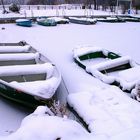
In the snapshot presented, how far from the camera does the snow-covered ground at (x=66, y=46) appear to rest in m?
5.70

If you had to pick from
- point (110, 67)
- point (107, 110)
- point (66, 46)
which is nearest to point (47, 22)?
point (66, 46)

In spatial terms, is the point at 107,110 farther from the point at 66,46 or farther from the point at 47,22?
the point at 47,22

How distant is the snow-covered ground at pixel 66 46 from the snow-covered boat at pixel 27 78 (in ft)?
1.52

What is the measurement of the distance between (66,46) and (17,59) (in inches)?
167

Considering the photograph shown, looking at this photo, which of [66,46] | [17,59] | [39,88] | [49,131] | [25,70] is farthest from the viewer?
[66,46]

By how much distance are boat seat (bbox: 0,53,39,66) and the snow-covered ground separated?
38.9 inches

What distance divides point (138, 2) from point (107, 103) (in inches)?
938

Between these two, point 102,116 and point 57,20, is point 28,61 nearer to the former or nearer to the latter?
point 102,116

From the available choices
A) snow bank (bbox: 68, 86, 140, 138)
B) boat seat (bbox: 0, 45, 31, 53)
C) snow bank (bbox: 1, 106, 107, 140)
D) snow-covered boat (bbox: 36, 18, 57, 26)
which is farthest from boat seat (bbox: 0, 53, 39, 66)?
snow-covered boat (bbox: 36, 18, 57, 26)

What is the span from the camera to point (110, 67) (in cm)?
786

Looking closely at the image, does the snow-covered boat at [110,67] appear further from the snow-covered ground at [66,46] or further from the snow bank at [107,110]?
the snow bank at [107,110]

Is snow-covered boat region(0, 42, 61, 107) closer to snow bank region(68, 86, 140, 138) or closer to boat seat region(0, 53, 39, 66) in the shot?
boat seat region(0, 53, 39, 66)

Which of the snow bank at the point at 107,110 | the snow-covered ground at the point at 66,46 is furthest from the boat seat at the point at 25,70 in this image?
the snow bank at the point at 107,110

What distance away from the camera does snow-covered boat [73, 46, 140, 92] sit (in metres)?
6.85
